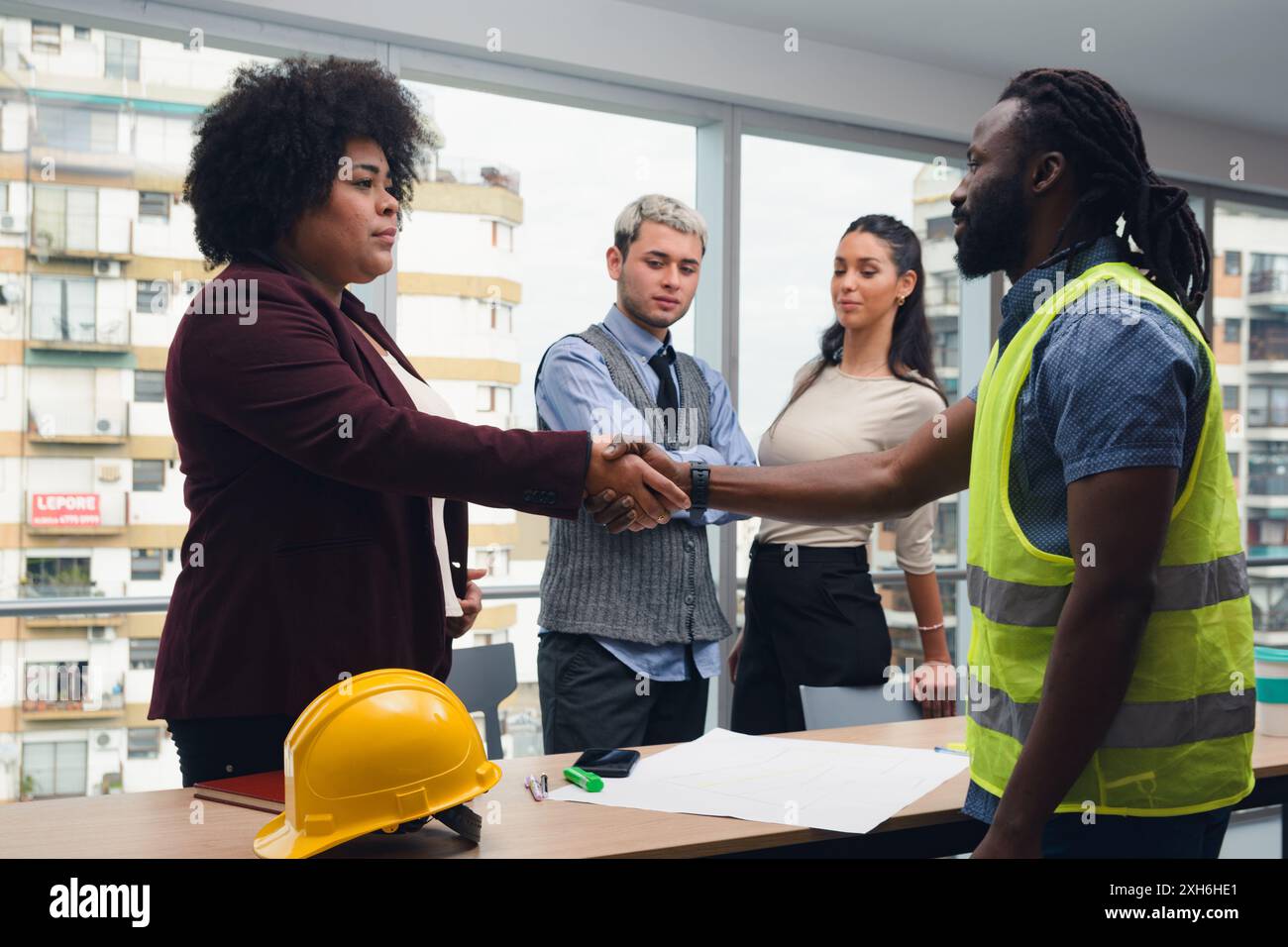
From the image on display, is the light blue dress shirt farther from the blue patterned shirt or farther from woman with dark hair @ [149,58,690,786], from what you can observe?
the blue patterned shirt

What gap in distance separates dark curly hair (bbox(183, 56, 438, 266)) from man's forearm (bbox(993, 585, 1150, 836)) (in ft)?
4.19

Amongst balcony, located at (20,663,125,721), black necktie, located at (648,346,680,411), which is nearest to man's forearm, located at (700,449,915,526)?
Answer: black necktie, located at (648,346,680,411)

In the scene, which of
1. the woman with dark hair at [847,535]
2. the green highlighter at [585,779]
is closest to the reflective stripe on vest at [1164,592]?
the green highlighter at [585,779]

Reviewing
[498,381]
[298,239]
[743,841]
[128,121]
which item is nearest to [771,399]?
[498,381]

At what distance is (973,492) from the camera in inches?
54.5

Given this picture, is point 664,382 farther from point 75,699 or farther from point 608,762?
point 75,699

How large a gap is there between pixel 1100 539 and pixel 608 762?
0.87 meters

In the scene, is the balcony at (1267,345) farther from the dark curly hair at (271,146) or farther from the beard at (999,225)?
the dark curly hair at (271,146)

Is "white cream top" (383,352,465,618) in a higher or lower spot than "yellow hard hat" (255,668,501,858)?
higher

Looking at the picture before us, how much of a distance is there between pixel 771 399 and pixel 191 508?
282 cm

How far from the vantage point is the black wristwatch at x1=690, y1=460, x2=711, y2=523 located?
7.38ft

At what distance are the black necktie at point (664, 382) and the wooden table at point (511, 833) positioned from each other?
118cm

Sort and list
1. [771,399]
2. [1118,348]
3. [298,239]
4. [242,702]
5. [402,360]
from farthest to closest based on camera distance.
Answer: [771,399]
[402,360]
[298,239]
[242,702]
[1118,348]
